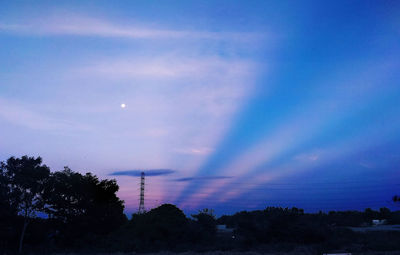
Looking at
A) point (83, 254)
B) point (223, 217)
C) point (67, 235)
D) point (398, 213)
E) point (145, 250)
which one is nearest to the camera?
point (83, 254)

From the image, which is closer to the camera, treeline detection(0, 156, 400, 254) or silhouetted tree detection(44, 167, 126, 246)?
treeline detection(0, 156, 400, 254)

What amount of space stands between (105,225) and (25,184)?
12.8m

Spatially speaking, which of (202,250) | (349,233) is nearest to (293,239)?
(349,233)

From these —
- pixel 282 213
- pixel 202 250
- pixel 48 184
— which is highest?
pixel 48 184

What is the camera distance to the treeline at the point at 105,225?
45.9 meters

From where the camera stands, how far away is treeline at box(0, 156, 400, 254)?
45.9 meters

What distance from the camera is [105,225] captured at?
177 feet

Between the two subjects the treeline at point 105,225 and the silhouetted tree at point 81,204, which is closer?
the treeline at point 105,225

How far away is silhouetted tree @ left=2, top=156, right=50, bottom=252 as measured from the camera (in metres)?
46.4

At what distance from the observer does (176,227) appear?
50.2 meters

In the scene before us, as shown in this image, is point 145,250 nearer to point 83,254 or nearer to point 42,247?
point 83,254

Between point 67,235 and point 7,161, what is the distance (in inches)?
486

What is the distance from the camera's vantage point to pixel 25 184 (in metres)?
46.5

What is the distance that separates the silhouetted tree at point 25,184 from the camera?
152 feet
